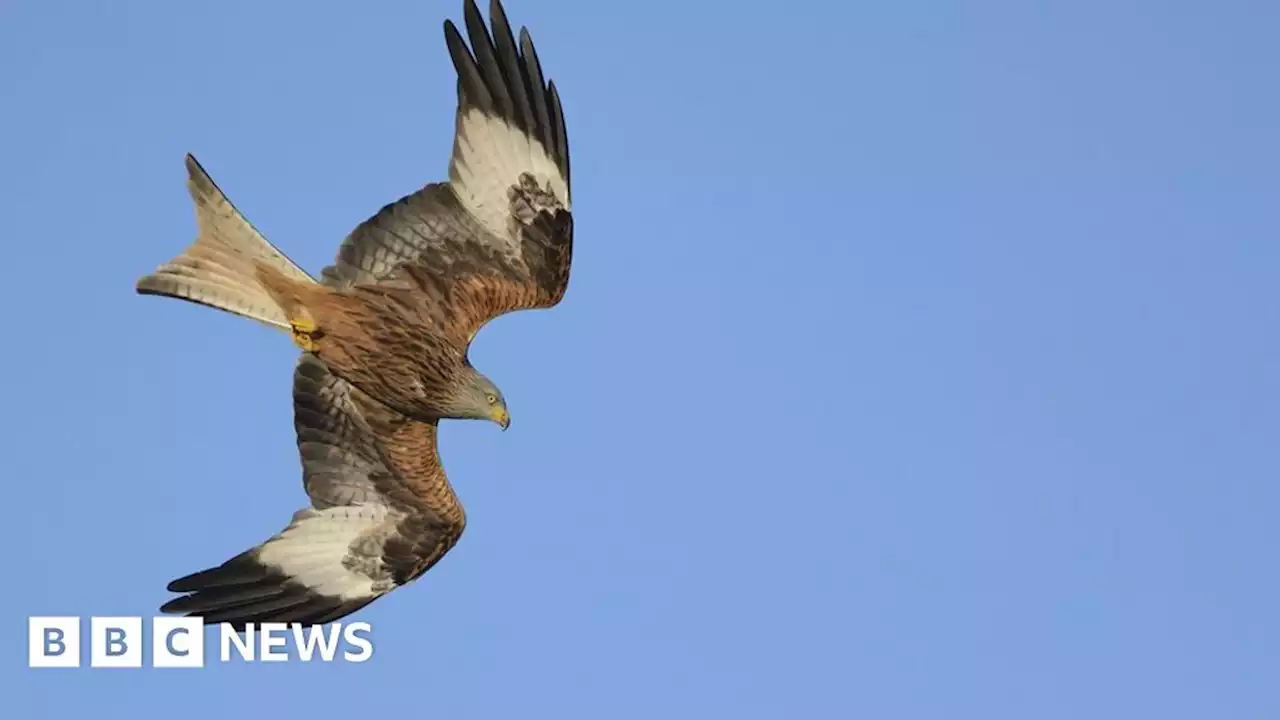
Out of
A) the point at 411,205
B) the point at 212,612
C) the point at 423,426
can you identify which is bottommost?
the point at 212,612

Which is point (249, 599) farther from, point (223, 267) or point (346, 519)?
point (223, 267)

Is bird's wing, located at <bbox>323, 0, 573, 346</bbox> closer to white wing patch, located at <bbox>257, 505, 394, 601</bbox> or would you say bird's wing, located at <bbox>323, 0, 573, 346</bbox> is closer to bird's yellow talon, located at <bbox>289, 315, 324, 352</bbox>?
bird's yellow talon, located at <bbox>289, 315, 324, 352</bbox>

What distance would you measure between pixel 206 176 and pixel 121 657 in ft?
23.2

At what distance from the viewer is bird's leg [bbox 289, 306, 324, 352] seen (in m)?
14.6

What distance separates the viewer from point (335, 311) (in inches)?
575

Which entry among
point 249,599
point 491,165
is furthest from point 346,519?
point 491,165

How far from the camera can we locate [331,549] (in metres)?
15.8

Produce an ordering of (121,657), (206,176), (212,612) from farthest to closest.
Result: (121,657) → (212,612) → (206,176)

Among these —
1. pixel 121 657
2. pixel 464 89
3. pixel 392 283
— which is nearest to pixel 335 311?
pixel 392 283

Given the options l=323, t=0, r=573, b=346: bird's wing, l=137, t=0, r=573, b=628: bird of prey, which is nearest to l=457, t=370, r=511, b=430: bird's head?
l=137, t=0, r=573, b=628: bird of prey

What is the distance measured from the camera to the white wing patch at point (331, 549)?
15695mm

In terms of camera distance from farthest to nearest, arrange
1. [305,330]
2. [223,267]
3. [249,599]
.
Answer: [249,599] < [305,330] < [223,267]

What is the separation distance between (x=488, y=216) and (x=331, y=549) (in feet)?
8.26

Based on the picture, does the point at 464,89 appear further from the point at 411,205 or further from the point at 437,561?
the point at 437,561
